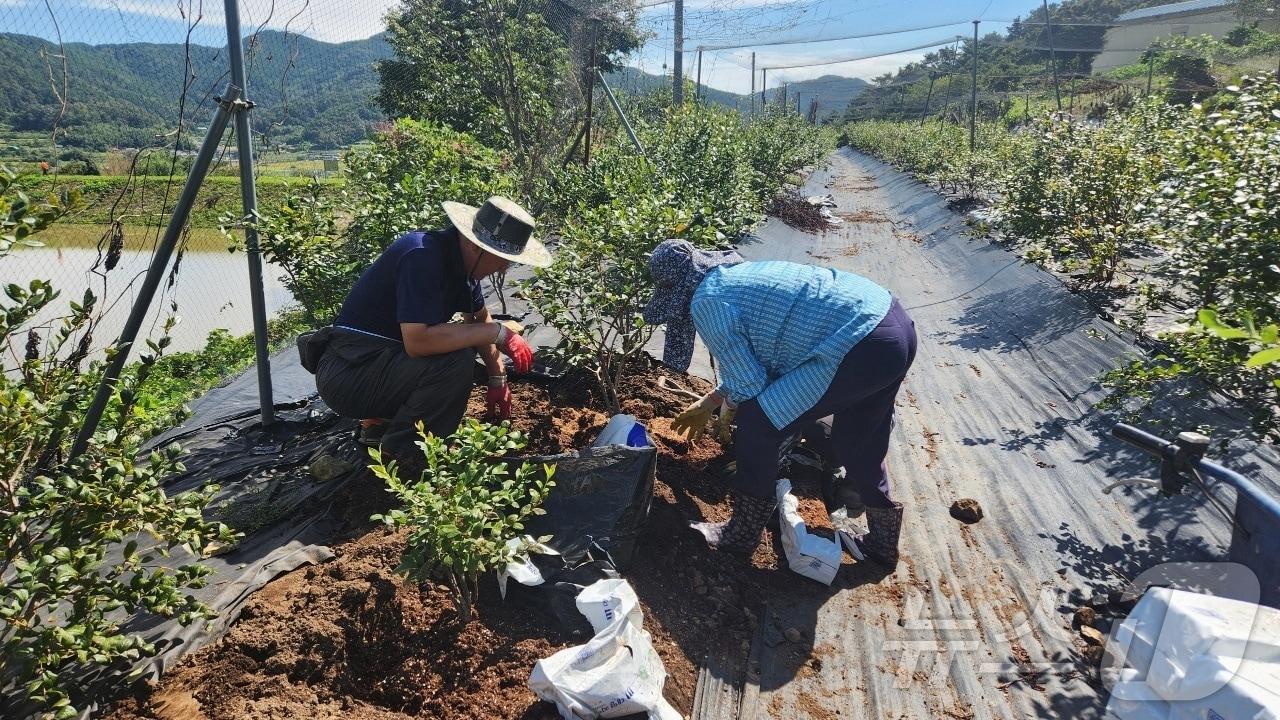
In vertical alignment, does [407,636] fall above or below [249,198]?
below

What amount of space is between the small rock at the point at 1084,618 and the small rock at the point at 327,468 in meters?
2.95

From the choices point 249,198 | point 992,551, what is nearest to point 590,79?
point 249,198

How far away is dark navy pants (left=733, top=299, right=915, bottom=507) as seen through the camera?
2590 millimetres

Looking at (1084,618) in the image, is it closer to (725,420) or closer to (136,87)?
(725,420)

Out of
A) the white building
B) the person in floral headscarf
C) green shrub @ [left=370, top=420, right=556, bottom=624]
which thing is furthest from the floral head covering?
the white building

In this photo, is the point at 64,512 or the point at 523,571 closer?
the point at 64,512

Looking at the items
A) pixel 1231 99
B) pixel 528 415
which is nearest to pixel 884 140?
pixel 1231 99

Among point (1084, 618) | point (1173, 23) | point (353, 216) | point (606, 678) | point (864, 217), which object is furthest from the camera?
point (1173, 23)

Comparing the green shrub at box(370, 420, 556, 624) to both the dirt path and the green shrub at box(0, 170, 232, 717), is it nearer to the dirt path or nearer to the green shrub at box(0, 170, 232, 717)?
the green shrub at box(0, 170, 232, 717)

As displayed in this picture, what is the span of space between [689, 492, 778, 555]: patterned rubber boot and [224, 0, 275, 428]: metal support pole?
217 cm

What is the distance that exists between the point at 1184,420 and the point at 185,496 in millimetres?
4491

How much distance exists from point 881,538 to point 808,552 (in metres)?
0.38

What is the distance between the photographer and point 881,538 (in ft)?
9.71

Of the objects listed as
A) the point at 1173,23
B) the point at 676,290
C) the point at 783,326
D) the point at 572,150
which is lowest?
the point at 783,326
